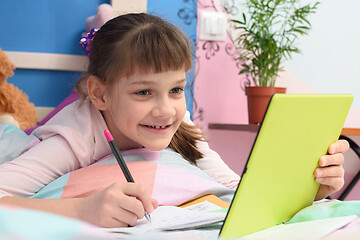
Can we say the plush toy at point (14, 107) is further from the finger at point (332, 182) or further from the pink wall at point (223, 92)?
the finger at point (332, 182)

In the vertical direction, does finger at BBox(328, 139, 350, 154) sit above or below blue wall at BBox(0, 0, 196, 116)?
above

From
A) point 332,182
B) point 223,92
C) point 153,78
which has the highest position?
point 153,78

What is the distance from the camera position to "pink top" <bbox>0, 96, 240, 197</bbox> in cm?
71

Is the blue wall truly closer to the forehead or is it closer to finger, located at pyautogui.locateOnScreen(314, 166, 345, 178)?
the forehead

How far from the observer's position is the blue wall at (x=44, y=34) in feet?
5.08

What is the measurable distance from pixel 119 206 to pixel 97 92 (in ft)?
1.18

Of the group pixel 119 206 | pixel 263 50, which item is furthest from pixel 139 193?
pixel 263 50

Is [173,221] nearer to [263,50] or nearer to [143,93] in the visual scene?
[143,93]

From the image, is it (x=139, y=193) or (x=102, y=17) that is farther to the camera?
(x=102, y=17)

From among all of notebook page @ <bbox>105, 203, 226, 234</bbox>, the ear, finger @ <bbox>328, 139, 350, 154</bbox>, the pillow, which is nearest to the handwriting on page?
notebook page @ <bbox>105, 203, 226, 234</bbox>

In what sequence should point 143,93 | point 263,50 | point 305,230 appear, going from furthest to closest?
point 263,50 < point 143,93 < point 305,230

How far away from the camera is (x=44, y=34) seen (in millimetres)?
1573

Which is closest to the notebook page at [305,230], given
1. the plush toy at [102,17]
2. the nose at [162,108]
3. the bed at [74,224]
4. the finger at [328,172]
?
the bed at [74,224]

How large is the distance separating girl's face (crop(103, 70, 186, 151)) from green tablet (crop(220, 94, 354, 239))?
25cm
